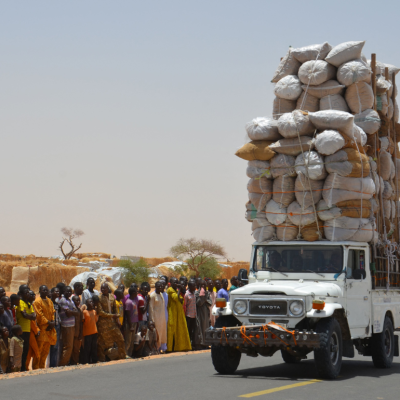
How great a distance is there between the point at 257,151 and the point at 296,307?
3.42m

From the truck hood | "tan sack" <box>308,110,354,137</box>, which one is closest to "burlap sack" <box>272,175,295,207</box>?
"tan sack" <box>308,110,354,137</box>

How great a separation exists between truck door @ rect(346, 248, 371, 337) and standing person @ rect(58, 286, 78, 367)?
16.2 ft

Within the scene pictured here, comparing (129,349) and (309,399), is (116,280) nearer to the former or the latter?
(129,349)

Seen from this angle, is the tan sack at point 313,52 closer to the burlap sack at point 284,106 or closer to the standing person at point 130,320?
the burlap sack at point 284,106

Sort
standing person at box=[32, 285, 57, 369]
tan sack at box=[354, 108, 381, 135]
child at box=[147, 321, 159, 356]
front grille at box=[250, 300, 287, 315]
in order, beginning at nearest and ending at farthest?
1. front grille at box=[250, 300, 287, 315]
2. standing person at box=[32, 285, 57, 369]
3. tan sack at box=[354, 108, 381, 135]
4. child at box=[147, 321, 159, 356]

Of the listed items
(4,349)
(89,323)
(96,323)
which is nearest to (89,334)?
(89,323)

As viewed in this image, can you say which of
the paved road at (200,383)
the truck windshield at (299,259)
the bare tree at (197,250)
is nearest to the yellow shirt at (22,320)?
the paved road at (200,383)

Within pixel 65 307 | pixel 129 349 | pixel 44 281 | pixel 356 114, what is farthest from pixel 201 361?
pixel 44 281

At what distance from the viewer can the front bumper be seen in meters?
9.12

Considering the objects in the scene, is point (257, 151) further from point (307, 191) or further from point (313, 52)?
point (313, 52)

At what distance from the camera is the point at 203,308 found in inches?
621

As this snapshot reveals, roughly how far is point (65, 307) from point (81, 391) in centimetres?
343

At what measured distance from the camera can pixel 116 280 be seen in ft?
148

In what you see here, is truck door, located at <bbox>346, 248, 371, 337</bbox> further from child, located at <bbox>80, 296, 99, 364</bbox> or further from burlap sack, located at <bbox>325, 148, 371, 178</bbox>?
child, located at <bbox>80, 296, 99, 364</bbox>
